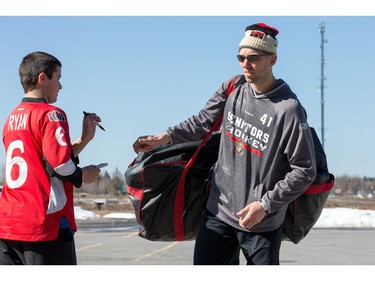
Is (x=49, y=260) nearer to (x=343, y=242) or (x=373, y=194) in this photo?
(x=343, y=242)

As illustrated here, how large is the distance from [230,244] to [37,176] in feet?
4.20

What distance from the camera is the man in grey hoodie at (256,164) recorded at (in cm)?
431

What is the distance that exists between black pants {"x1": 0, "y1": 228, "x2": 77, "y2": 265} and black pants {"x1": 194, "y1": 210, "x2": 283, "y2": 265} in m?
0.86

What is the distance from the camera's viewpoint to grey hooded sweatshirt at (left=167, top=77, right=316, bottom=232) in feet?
14.1

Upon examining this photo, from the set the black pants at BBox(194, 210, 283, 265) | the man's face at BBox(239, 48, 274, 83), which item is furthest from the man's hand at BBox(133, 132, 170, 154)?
the man's face at BBox(239, 48, 274, 83)

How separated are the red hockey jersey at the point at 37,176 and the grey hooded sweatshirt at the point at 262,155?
0.98 metres

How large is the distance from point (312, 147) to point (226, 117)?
1.94 feet

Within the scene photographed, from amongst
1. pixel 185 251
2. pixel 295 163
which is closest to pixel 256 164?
pixel 295 163

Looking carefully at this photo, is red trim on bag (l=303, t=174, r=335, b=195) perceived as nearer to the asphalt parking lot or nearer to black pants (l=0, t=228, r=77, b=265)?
black pants (l=0, t=228, r=77, b=265)

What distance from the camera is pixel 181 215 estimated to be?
16.3ft

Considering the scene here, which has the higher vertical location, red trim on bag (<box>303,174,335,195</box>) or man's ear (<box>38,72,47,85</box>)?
man's ear (<box>38,72,47,85</box>)

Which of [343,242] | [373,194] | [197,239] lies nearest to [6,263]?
[197,239]

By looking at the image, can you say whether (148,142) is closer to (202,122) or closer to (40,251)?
(202,122)

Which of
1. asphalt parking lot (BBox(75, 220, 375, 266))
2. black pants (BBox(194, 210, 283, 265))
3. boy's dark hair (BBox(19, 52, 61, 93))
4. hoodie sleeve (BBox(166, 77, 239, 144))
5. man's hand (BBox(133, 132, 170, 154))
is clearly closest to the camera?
boy's dark hair (BBox(19, 52, 61, 93))
